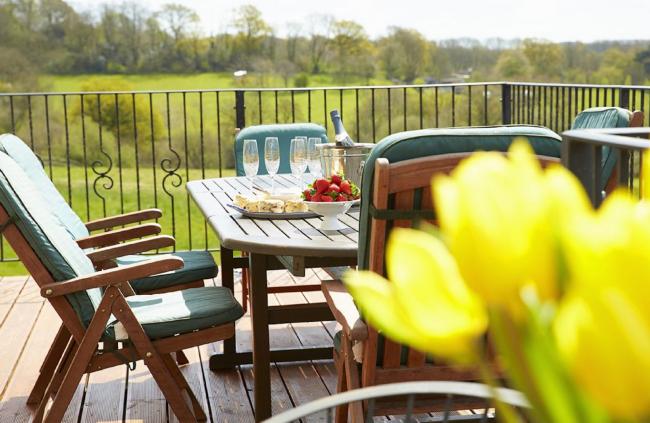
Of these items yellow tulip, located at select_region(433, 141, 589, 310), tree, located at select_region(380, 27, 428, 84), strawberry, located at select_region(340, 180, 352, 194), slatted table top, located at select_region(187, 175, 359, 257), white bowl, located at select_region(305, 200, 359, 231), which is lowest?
slatted table top, located at select_region(187, 175, 359, 257)

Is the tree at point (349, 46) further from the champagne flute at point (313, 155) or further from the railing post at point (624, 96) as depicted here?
the champagne flute at point (313, 155)

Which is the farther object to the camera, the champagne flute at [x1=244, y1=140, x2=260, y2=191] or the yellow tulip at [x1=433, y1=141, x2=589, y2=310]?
the champagne flute at [x1=244, y1=140, x2=260, y2=191]

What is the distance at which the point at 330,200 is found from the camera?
2.88 m

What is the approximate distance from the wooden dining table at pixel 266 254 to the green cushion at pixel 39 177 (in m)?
0.51

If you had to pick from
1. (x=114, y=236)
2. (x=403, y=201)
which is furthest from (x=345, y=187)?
(x=114, y=236)

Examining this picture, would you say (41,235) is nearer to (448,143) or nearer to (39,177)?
(39,177)

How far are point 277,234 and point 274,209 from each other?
13.7 inches

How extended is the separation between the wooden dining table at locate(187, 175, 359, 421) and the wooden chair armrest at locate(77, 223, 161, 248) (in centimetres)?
25

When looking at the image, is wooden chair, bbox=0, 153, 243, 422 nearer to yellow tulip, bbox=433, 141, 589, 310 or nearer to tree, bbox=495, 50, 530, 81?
yellow tulip, bbox=433, 141, 589, 310

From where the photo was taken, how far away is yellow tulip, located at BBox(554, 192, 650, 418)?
375 mm

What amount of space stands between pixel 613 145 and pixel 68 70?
1847 centimetres

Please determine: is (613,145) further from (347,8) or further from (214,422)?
(347,8)

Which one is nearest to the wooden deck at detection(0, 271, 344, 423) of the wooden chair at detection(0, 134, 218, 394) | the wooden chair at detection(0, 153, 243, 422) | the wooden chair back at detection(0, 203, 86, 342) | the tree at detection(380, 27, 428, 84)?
the wooden chair at detection(0, 134, 218, 394)

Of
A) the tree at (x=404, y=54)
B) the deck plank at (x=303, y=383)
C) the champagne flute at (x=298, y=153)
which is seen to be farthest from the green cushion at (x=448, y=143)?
the tree at (x=404, y=54)
